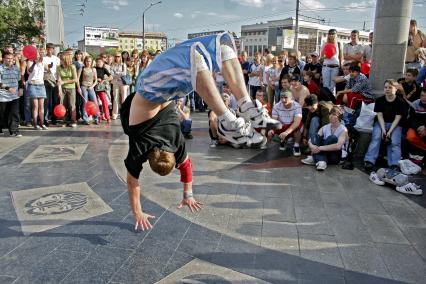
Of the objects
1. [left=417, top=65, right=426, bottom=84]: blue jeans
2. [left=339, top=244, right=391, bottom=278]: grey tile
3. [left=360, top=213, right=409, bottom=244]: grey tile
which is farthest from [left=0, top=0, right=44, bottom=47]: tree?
[left=339, top=244, right=391, bottom=278]: grey tile

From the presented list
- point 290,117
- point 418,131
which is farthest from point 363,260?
point 290,117

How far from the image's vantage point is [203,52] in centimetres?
298

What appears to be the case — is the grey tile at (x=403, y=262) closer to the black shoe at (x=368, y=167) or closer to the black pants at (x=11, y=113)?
the black shoe at (x=368, y=167)

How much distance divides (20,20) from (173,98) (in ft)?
120

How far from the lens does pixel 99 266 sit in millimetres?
3271

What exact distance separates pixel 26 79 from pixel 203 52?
7.84m

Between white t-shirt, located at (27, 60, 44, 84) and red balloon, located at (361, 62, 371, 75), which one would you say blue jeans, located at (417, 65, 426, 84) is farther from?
white t-shirt, located at (27, 60, 44, 84)

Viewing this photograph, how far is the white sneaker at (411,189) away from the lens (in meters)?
5.22

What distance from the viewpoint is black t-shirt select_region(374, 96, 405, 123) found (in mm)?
6250

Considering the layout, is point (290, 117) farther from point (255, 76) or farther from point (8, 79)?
point (8, 79)

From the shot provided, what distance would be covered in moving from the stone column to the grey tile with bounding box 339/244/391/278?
15.2 ft

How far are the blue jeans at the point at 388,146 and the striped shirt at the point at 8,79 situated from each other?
7.81m

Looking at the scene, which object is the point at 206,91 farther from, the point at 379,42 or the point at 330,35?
the point at 330,35

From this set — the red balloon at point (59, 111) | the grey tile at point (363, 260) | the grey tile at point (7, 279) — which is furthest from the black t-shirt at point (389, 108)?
the red balloon at point (59, 111)
